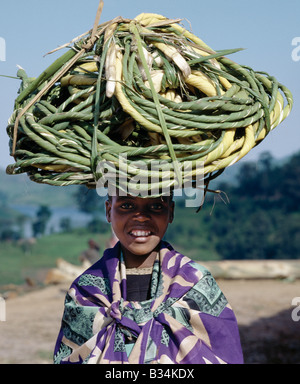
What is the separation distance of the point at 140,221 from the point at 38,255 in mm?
13458

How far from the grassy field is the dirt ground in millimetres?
3384

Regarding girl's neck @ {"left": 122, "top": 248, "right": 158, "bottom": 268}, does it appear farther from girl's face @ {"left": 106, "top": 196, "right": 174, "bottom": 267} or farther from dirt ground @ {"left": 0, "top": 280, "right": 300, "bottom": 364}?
dirt ground @ {"left": 0, "top": 280, "right": 300, "bottom": 364}

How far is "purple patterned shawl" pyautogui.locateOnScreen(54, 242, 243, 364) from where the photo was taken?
1918 mm

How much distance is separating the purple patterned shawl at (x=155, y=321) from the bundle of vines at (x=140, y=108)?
437 millimetres

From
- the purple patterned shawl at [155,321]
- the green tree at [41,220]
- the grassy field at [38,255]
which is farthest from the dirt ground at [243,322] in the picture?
the green tree at [41,220]

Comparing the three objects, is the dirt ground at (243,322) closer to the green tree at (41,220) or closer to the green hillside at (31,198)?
the green tree at (41,220)

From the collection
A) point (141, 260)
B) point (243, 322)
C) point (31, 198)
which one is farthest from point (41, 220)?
point (141, 260)

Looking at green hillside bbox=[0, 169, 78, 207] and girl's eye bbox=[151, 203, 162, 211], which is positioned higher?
girl's eye bbox=[151, 203, 162, 211]

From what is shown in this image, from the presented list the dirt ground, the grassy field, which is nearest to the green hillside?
the grassy field

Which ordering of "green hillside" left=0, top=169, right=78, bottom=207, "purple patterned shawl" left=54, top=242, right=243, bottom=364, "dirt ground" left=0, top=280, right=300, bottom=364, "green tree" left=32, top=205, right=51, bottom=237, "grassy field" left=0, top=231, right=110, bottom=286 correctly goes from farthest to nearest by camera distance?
1. "green hillside" left=0, top=169, right=78, bottom=207
2. "green tree" left=32, top=205, right=51, bottom=237
3. "grassy field" left=0, top=231, right=110, bottom=286
4. "dirt ground" left=0, top=280, right=300, bottom=364
5. "purple patterned shawl" left=54, top=242, right=243, bottom=364

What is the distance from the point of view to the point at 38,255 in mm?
15039

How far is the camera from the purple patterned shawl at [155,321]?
6.29 ft

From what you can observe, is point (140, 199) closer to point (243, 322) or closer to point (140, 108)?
point (140, 108)

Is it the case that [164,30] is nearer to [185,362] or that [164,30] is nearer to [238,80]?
[238,80]
